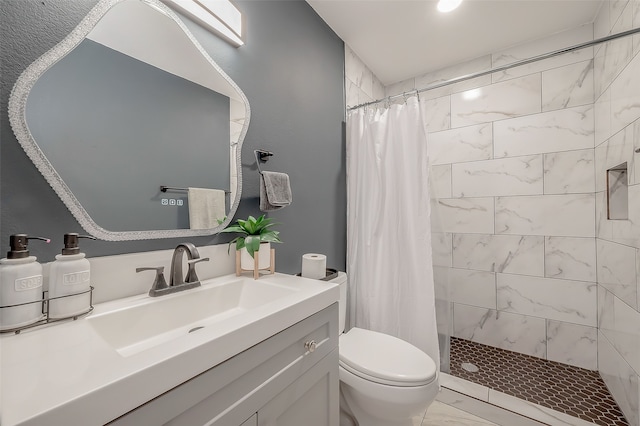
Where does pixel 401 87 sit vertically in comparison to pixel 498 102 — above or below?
above

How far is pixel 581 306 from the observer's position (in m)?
1.97

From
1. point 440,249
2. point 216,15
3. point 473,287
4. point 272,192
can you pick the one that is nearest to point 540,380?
point 473,287

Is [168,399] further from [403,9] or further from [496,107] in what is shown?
[496,107]

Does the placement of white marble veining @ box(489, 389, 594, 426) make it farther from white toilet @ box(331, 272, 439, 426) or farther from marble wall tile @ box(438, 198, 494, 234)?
marble wall tile @ box(438, 198, 494, 234)

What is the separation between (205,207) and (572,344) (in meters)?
2.67

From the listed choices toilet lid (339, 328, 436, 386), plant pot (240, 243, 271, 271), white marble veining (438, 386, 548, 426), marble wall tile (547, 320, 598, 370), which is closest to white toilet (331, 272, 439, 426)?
toilet lid (339, 328, 436, 386)

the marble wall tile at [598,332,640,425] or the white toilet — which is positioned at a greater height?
the white toilet

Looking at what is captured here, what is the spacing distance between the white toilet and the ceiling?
2050 mm

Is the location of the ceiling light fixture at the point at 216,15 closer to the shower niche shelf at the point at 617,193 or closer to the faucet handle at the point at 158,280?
the faucet handle at the point at 158,280

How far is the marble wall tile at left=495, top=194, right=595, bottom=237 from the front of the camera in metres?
1.97

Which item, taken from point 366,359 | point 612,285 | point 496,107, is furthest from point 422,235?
point 496,107

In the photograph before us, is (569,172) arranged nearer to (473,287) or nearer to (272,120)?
(473,287)

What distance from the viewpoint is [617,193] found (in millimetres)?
1662

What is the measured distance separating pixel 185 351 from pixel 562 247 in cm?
256
